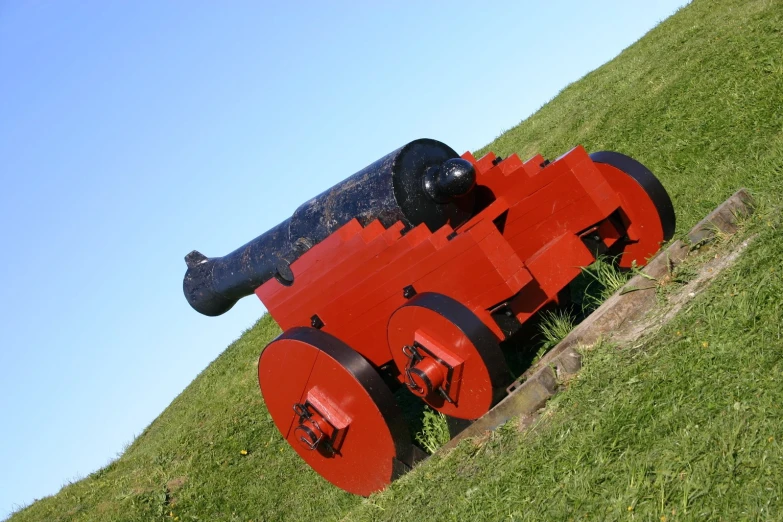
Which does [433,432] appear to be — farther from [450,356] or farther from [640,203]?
[640,203]

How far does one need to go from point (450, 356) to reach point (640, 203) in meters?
2.04

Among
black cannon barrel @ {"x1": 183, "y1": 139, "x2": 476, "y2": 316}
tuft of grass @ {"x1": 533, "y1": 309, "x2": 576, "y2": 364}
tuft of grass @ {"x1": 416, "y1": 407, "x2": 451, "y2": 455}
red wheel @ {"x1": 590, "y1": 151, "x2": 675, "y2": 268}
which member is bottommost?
tuft of grass @ {"x1": 416, "y1": 407, "x2": 451, "y2": 455}

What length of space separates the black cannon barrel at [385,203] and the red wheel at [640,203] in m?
1.06

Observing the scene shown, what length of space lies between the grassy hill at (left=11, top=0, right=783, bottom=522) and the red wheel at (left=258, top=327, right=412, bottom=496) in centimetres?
23

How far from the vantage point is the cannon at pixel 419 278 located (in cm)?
473

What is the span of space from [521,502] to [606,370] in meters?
0.96

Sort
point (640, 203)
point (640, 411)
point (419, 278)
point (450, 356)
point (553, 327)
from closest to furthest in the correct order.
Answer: point (640, 411) < point (450, 356) < point (419, 278) < point (553, 327) < point (640, 203)

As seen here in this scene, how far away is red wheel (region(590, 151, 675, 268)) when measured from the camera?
569 centimetres

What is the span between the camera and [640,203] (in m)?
5.74

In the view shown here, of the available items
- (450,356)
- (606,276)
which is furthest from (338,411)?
(606,276)

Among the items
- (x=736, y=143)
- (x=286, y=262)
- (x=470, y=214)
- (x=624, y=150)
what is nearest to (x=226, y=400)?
(x=286, y=262)

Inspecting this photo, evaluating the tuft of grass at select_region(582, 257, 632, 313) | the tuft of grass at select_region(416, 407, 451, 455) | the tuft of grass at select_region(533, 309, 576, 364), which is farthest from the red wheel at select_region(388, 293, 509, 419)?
the tuft of grass at select_region(582, 257, 632, 313)

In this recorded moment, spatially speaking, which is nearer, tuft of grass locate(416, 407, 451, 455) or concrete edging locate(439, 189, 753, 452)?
concrete edging locate(439, 189, 753, 452)

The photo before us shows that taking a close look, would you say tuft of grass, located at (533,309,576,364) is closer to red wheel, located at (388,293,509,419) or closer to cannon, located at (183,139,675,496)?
cannon, located at (183,139,675,496)
